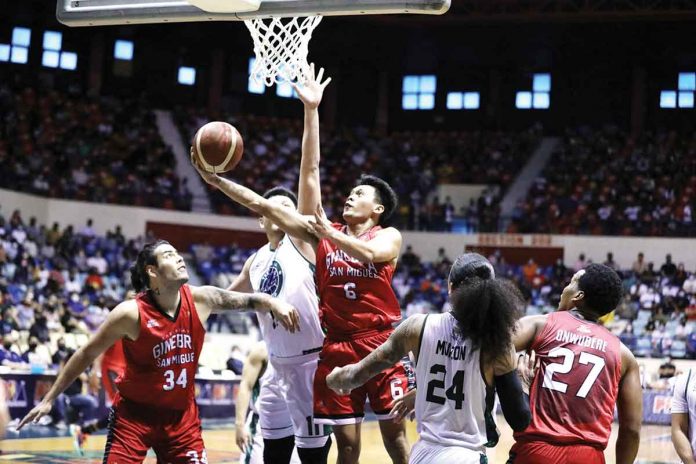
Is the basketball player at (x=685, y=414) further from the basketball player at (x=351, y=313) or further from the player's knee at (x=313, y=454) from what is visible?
the player's knee at (x=313, y=454)

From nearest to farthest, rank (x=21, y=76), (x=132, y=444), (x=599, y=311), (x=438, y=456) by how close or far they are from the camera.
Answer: (x=438, y=456), (x=599, y=311), (x=132, y=444), (x=21, y=76)

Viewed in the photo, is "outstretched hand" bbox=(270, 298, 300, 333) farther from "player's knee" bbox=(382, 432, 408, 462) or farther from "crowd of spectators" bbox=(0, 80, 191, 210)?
"crowd of spectators" bbox=(0, 80, 191, 210)

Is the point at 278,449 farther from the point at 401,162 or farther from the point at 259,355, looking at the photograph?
the point at 401,162

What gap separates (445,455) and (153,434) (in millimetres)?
1758

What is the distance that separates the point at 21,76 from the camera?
24.9 meters

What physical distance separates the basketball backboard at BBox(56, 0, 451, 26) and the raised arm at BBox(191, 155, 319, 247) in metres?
1.46

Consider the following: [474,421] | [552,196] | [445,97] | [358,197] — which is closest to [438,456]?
[474,421]

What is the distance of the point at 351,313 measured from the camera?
5184 millimetres

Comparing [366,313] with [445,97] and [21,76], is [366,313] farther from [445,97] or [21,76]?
[445,97]

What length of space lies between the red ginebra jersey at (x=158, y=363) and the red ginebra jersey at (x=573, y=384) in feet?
5.85

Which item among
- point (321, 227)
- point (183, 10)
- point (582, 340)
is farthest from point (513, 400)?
point (183, 10)

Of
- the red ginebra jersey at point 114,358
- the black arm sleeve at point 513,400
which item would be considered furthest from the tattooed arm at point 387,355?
the red ginebra jersey at point 114,358

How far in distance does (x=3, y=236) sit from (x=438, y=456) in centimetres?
1600

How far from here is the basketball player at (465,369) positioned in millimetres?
3752
